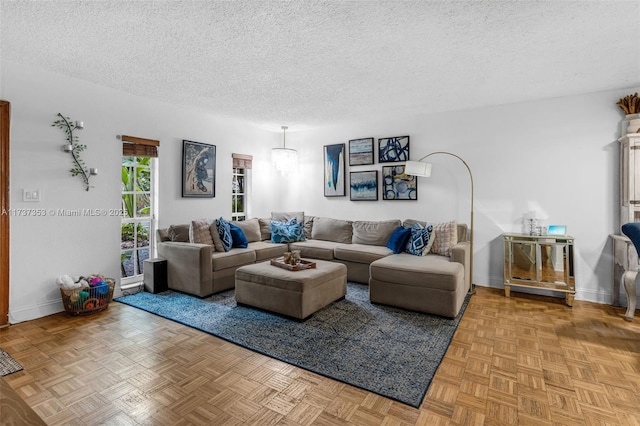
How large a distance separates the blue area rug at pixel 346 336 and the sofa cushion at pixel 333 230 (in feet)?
4.67

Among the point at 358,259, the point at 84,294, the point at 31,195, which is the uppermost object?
the point at 31,195

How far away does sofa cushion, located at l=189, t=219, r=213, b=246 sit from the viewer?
162 inches

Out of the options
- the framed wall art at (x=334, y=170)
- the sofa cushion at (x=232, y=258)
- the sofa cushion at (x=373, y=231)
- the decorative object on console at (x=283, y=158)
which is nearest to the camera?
the sofa cushion at (x=232, y=258)

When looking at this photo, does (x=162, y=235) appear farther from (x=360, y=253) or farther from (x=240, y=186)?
(x=360, y=253)

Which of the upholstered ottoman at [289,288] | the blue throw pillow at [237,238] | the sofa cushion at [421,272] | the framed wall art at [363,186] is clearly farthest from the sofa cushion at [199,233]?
the framed wall art at [363,186]

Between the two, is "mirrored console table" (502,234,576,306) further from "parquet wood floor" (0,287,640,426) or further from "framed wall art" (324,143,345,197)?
"framed wall art" (324,143,345,197)

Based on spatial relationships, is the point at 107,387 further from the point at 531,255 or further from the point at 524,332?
the point at 531,255

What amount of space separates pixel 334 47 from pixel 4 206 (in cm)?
332

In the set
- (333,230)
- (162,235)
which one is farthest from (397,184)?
(162,235)

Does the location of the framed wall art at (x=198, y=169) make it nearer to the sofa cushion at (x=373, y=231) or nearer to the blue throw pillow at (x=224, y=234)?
the blue throw pillow at (x=224, y=234)

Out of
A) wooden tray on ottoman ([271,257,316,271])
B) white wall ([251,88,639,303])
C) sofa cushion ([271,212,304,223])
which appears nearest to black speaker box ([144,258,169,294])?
wooden tray on ottoman ([271,257,316,271])

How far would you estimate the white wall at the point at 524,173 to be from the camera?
3.75 meters

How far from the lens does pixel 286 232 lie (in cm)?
509

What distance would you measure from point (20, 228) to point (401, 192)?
4.55 m
